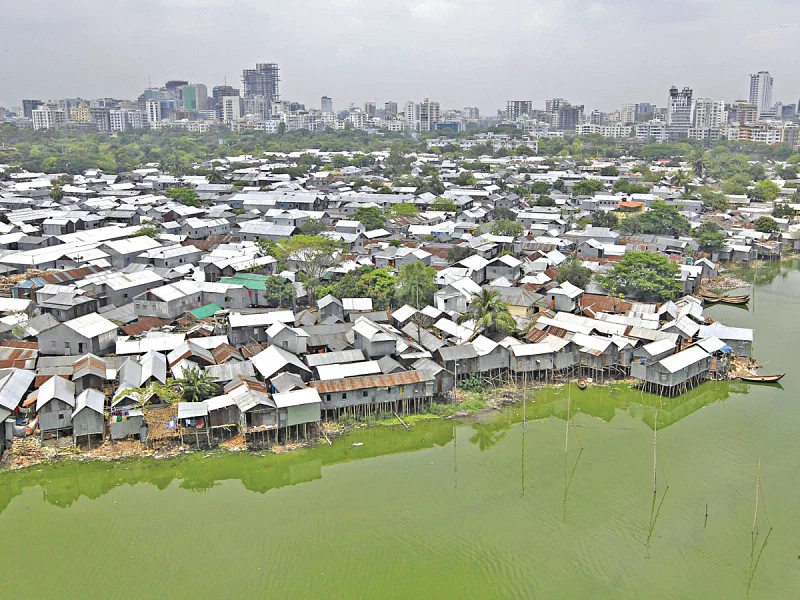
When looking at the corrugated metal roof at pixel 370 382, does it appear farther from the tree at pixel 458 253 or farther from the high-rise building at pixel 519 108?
the high-rise building at pixel 519 108

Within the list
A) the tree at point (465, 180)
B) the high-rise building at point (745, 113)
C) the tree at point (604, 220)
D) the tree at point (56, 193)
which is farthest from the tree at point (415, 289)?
the high-rise building at point (745, 113)

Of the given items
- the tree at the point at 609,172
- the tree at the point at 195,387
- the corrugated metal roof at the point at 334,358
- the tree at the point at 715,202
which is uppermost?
the tree at the point at 609,172

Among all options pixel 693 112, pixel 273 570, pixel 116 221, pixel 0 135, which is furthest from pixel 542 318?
pixel 693 112

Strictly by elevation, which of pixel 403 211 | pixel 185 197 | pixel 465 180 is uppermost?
pixel 465 180

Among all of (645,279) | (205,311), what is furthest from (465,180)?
(205,311)

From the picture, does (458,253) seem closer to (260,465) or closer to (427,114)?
(260,465)

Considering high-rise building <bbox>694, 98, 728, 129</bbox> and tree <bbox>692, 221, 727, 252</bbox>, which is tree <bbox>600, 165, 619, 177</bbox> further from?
high-rise building <bbox>694, 98, 728, 129</bbox>

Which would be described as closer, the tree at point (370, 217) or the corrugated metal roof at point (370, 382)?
the corrugated metal roof at point (370, 382)
